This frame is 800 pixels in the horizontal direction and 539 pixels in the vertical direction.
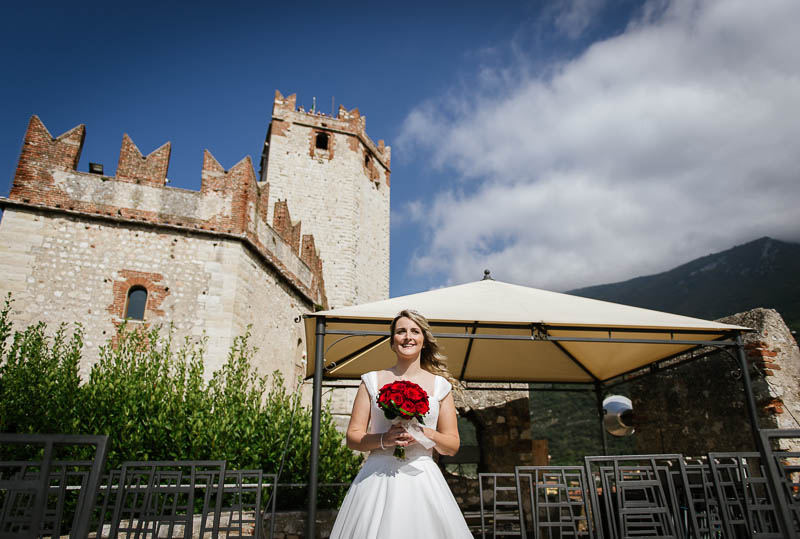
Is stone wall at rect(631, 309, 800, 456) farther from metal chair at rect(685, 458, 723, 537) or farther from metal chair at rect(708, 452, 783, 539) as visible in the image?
metal chair at rect(685, 458, 723, 537)

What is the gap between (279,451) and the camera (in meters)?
7.64

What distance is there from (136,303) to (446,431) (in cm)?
1002

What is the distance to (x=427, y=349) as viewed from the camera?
3.16 metres

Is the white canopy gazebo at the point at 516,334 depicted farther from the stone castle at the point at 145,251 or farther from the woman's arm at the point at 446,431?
the stone castle at the point at 145,251

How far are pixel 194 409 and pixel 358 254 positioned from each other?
1398 cm

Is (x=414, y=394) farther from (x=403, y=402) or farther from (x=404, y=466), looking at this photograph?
(x=404, y=466)

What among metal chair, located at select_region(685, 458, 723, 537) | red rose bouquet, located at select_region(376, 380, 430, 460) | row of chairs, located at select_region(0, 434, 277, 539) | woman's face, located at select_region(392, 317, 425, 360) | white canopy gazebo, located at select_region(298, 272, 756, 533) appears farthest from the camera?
metal chair, located at select_region(685, 458, 723, 537)

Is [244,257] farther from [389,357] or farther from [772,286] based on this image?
[772,286]

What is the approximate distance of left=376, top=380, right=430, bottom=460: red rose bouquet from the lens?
251cm

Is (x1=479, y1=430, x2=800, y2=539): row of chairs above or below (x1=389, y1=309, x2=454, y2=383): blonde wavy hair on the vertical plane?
below

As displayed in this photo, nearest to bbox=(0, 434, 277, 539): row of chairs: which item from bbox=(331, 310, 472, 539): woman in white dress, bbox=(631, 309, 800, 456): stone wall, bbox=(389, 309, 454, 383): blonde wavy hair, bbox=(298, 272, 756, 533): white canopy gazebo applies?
bbox=(298, 272, 756, 533): white canopy gazebo

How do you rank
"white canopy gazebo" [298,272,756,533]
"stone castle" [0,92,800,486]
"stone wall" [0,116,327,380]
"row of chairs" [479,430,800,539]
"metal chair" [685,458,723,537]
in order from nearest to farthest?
"row of chairs" [479,430,800,539]
"white canopy gazebo" [298,272,756,533]
"metal chair" [685,458,723,537]
"stone castle" [0,92,800,486]
"stone wall" [0,116,327,380]

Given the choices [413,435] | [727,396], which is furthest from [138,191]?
[727,396]

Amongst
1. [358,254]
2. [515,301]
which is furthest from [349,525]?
[358,254]
